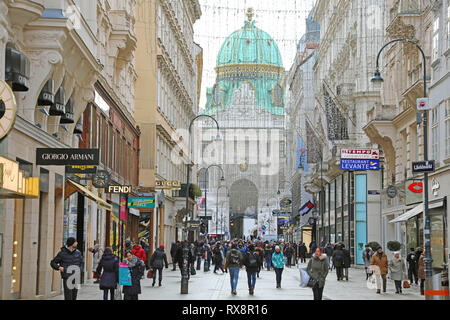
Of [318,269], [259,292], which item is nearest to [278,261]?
[259,292]

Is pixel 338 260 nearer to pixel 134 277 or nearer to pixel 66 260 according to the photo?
pixel 134 277

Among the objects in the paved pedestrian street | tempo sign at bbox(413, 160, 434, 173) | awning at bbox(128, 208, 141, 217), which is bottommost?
the paved pedestrian street

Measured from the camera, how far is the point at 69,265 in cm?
1806

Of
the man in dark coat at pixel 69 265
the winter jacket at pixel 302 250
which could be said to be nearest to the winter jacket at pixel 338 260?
the man in dark coat at pixel 69 265

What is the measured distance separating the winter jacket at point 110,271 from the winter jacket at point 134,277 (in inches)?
19.8

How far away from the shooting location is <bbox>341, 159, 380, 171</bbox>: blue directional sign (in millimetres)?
39250

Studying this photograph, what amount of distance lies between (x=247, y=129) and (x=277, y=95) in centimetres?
1553

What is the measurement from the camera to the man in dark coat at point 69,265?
1794cm

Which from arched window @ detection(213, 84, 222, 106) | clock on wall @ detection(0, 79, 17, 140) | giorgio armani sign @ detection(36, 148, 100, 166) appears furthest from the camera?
arched window @ detection(213, 84, 222, 106)

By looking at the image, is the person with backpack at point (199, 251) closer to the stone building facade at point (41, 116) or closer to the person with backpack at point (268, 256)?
the person with backpack at point (268, 256)

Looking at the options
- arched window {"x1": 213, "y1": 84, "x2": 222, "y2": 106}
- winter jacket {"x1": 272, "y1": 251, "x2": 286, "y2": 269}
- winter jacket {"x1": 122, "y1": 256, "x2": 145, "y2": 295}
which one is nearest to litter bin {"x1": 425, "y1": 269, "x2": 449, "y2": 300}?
winter jacket {"x1": 122, "y1": 256, "x2": 145, "y2": 295}

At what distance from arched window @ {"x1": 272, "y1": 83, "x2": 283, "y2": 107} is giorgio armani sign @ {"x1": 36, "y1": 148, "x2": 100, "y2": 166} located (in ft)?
Result: 440

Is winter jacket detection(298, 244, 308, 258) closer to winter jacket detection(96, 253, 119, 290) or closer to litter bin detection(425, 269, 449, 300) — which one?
litter bin detection(425, 269, 449, 300)

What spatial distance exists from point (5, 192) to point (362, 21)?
123 ft
